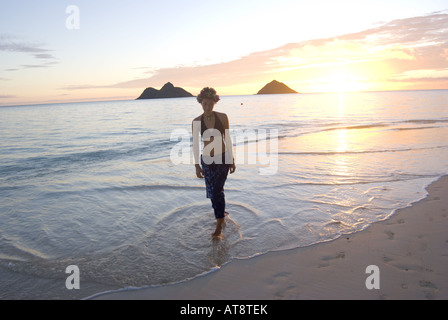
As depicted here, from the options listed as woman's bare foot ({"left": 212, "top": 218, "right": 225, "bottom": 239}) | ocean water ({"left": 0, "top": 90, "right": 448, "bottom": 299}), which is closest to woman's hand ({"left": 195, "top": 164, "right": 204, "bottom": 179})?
woman's bare foot ({"left": 212, "top": 218, "right": 225, "bottom": 239})

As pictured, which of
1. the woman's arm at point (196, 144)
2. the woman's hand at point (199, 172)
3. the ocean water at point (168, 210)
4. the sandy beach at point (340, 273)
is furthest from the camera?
the woman's hand at point (199, 172)

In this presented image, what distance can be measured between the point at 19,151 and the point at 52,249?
14.9 meters

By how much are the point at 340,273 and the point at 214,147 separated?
9.03ft

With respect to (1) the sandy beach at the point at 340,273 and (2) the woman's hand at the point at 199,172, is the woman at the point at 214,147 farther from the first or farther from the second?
(1) the sandy beach at the point at 340,273

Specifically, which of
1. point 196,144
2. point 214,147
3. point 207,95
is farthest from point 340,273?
point 207,95

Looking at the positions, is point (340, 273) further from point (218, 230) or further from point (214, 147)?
point (214, 147)

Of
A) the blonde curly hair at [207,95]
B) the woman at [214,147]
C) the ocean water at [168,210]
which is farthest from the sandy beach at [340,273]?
the blonde curly hair at [207,95]

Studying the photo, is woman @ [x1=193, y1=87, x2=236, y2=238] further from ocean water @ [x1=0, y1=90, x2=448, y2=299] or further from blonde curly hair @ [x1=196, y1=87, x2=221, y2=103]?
ocean water @ [x1=0, y1=90, x2=448, y2=299]

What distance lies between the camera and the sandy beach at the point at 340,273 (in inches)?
143

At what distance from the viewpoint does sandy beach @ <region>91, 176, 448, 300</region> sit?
3639 millimetres

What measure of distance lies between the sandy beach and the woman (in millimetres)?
1317

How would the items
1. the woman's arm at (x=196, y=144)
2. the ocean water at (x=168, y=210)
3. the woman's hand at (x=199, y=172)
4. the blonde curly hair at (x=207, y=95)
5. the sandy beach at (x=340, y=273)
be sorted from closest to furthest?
the sandy beach at (x=340, y=273) → the ocean water at (x=168, y=210) → the blonde curly hair at (x=207, y=95) → the woman's arm at (x=196, y=144) → the woman's hand at (x=199, y=172)

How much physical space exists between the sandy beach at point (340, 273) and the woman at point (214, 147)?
4.32 feet

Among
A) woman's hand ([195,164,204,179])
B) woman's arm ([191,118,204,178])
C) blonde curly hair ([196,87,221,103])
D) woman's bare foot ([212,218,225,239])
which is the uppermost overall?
blonde curly hair ([196,87,221,103])
